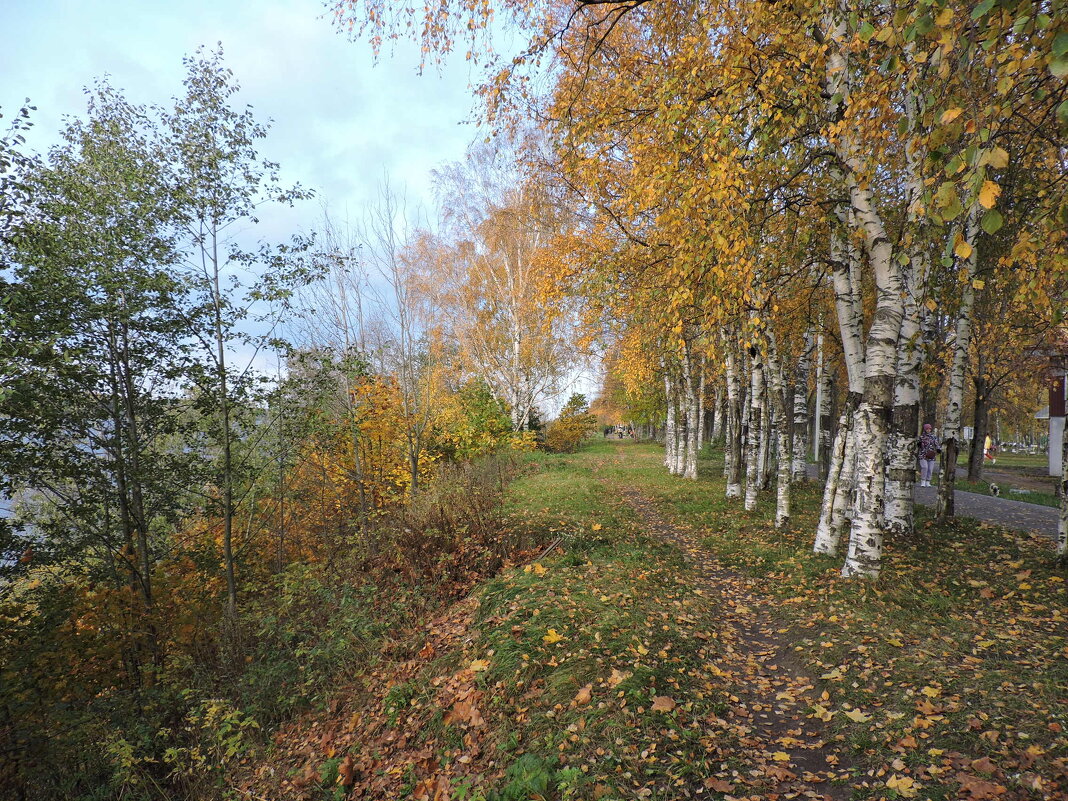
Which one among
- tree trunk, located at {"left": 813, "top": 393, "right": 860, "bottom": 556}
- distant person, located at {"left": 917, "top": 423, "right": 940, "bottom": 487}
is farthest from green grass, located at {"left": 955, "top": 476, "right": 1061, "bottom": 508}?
tree trunk, located at {"left": 813, "top": 393, "right": 860, "bottom": 556}

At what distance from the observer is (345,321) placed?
11484mm

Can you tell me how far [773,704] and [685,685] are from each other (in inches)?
29.1

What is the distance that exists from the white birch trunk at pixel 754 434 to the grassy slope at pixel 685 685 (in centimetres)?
394

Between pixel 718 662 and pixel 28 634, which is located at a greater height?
pixel 718 662

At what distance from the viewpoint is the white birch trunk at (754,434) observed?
11.3 metres

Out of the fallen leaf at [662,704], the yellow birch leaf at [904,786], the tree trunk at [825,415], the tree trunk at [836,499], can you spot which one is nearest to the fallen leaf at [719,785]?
the fallen leaf at [662,704]

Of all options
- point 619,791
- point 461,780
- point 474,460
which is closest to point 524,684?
point 461,780

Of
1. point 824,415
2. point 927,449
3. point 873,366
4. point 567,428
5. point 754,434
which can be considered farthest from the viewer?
point 567,428

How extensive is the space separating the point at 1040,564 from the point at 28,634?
44.8 ft

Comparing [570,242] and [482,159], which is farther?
[482,159]

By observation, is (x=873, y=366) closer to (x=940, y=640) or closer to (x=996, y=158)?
(x=940, y=640)

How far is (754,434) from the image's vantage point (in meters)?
12.2

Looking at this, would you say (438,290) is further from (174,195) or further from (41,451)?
(41,451)

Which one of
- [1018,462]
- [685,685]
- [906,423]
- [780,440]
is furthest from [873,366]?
[1018,462]
